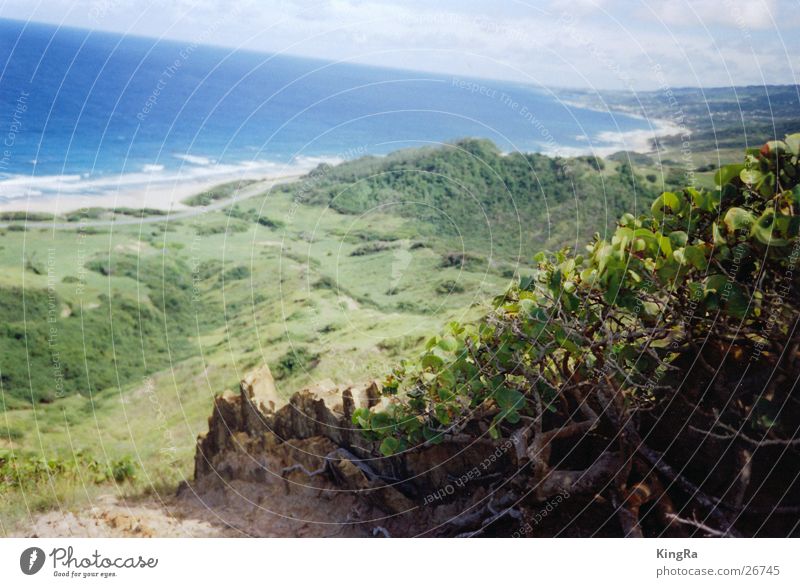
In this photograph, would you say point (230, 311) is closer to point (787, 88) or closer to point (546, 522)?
point (546, 522)

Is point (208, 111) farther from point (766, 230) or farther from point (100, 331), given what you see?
point (766, 230)

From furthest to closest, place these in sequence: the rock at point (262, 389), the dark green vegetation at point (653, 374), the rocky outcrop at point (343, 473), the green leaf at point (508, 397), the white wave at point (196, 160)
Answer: the white wave at point (196, 160) < the rock at point (262, 389) < the rocky outcrop at point (343, 473) < the green leaf at point (508, 397) < the dark green vegetation at point (653, 374)

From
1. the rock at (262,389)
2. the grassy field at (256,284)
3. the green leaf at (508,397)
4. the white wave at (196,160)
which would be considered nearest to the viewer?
the green leaf at (508,397)

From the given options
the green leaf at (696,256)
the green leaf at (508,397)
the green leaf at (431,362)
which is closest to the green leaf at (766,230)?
the green leaf at (696,256)

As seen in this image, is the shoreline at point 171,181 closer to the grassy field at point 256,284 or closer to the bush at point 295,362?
the grassy field at point 256,284

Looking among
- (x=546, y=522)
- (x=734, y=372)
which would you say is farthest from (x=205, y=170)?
(x=734, y=372)

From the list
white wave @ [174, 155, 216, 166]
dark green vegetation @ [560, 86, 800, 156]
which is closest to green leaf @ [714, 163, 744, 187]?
dark green vegetation @ [560, 86, 800, 156]

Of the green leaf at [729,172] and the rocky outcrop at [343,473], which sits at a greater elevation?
the green leaf at [729,172]
